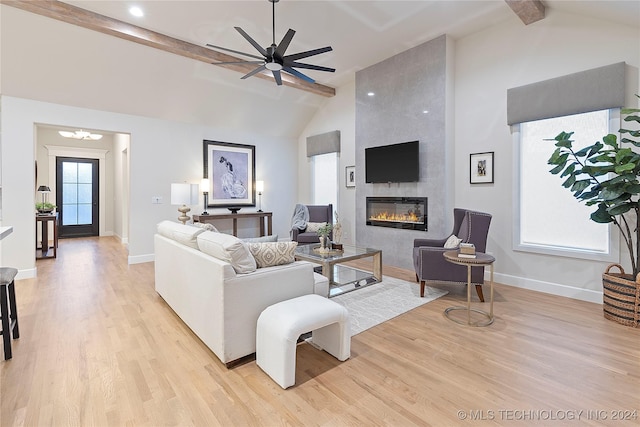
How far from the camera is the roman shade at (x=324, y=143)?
6.47 meters

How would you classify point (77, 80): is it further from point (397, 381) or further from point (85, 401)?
point (397, 381)

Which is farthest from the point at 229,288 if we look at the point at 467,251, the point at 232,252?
the point at 467,251

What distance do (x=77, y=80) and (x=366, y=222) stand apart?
5074 mm

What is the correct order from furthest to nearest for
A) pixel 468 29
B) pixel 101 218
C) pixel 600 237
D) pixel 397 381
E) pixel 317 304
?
1. pixel 101 218
2. pixel 468 29
3. pixel 600 237
4. pixel 317 304
5. pixel 397 381

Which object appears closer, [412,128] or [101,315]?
[101,315]

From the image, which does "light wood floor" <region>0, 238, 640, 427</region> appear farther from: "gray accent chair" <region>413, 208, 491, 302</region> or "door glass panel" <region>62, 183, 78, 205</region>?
A: "door glass panel" <region>62, 183, 78, 205</region>

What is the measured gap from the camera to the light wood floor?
5.59ft

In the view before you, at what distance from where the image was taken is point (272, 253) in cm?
240

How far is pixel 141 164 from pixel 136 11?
262 cm

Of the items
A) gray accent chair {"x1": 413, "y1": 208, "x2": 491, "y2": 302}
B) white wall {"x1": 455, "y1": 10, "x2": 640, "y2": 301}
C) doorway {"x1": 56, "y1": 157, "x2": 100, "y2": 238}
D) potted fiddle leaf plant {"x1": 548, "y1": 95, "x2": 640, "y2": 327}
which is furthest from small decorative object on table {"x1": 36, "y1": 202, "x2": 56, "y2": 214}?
potted fiddle leaf plant {"x1": 548, "y1": 95, "x2": 640, "y2": 327}

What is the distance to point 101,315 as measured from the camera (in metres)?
3.10

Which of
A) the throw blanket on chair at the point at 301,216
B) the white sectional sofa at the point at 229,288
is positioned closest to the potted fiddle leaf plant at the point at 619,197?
the white sectional sofa at the point at 229,288

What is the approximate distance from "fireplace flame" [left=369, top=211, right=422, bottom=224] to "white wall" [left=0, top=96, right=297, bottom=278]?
2787mm

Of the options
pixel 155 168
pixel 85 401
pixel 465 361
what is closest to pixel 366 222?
pixel 465 361
